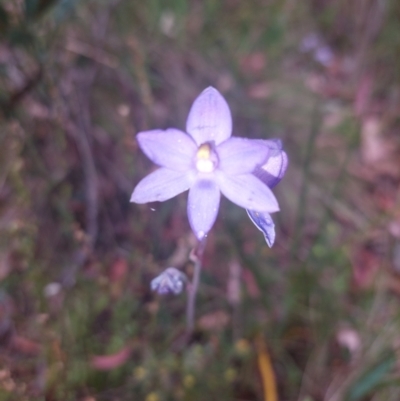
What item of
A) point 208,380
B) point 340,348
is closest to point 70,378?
point 208,380

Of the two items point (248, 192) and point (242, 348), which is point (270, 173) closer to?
point (248, 192)

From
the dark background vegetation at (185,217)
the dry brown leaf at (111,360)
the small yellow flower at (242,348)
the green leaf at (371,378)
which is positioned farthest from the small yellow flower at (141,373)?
the green leaf at (371,378)

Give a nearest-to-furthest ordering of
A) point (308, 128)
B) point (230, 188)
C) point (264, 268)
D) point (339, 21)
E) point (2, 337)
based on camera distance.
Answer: point (230, 188) < point (2, 337) < point (264, 268) < point (308, 128) < point (339, 21)

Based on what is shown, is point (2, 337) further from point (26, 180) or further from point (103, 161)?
point (103, 161)

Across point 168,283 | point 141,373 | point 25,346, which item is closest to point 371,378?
point 141,373

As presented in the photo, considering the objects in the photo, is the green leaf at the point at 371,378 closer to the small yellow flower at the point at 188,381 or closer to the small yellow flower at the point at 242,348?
the small yellow flower at the point at 242,348

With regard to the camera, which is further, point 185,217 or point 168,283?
point 185,217

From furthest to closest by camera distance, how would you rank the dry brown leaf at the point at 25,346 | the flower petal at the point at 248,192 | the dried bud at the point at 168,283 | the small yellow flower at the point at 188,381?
the dry brown leaf at the point at 25,346 < the small yellow flower at the point at 188,381 < the dried bud at the point at 168,283 < the flower petal at the point at 248,192

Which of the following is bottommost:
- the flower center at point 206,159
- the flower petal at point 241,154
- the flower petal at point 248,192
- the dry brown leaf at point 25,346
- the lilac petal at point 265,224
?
the dry brown leaf at point 25,346
